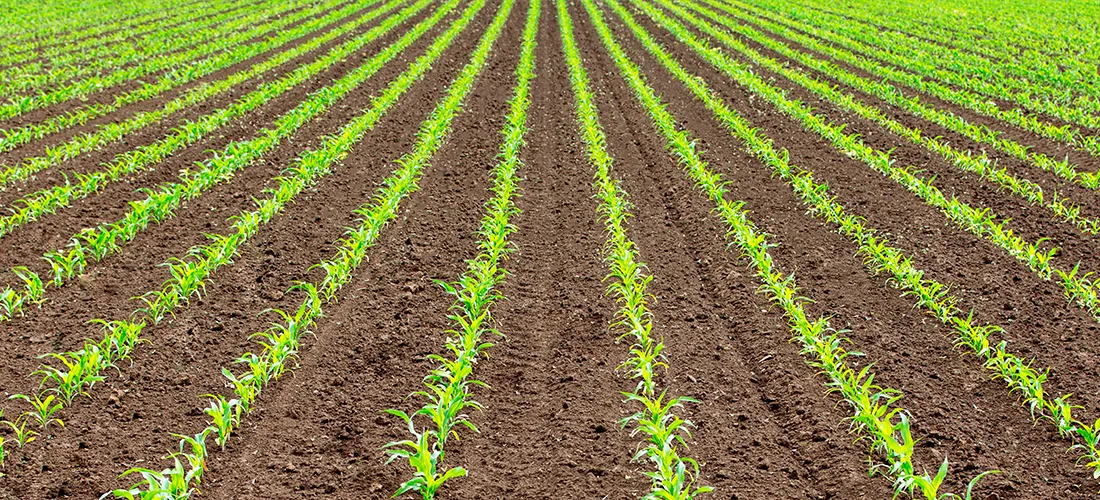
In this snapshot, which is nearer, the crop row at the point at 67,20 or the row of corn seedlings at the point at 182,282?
the row of corn seedlings at the point at 182,282

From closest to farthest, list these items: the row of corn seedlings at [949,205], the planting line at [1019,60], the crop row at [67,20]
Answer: the row of corn seedlings at [949,205] < the planting line at [1019,60] < the crop row at [67,20]

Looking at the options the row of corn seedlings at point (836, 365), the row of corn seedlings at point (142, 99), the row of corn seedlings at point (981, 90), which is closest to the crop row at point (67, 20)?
the row of corn seedlings at point (142, 99)

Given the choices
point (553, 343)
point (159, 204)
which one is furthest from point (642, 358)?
point (159, 204)

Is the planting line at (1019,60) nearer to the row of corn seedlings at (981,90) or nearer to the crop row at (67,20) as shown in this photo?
the row of corn seedlings at (981,90)

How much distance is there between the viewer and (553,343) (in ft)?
18.1

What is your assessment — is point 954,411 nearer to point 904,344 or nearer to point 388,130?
point 904,344

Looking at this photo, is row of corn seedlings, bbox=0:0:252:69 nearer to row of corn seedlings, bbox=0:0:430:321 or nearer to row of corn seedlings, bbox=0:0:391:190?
row of corn seedlings, bbox=0:0:391:190

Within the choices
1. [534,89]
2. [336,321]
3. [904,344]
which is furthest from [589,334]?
[534,89]

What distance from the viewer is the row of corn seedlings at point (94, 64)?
507 inches

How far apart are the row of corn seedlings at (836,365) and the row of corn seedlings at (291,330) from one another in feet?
10.3

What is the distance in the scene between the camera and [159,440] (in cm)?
437

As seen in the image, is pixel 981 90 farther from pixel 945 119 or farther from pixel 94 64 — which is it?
pixel 94 64

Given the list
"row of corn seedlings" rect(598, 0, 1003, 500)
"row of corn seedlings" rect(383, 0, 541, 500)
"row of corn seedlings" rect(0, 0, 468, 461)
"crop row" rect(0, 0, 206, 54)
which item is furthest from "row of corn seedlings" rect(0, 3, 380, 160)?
"row of corn seedlings" rect(598, 0, 1003, 500)

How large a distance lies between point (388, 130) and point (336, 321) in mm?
5646
